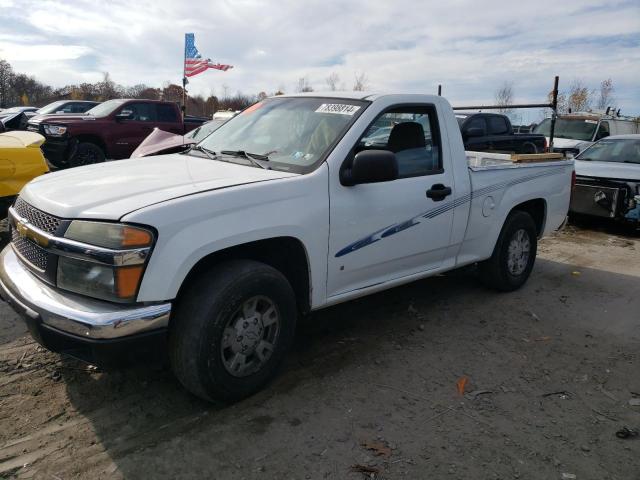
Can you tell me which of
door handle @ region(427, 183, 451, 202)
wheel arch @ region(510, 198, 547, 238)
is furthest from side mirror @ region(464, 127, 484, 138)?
door handle @ region(427, 183, 451, 202)

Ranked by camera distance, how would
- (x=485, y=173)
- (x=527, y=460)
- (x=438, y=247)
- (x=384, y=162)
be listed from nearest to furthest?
(x=527, y=460) < (x=384, y=162) < (x=438, y=247) < (x=485, y=173)

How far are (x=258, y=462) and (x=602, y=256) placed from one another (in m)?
6.09

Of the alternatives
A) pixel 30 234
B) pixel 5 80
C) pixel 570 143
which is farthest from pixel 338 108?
pixel 5 80

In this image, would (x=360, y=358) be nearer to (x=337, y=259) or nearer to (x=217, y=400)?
(x=337, y=259)

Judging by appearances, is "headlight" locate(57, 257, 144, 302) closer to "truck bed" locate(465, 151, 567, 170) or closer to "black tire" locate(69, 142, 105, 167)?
"truck bed" locate(465, 151, 567, 170)

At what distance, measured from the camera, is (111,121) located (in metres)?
11.6

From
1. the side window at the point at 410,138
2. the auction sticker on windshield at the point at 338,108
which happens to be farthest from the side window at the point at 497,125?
the auction sticker on windshield at the point at 338,108

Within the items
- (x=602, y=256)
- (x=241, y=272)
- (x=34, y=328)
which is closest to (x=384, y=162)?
(x=241, y=272)

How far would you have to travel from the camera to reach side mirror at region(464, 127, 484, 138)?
11027mm

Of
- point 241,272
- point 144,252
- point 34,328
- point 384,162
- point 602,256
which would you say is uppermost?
point 384,162

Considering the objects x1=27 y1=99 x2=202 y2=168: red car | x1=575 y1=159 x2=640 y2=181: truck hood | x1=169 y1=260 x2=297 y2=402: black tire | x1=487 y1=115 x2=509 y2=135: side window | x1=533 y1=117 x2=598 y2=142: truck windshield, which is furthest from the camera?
x1=533 y1=117 x2=598 y2=142: truck windshield

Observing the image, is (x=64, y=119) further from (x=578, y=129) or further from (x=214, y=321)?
(x=578, y=129)

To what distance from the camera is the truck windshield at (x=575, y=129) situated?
1380 centimetres

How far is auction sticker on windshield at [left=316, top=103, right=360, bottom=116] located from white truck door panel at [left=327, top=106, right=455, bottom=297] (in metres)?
0.19
